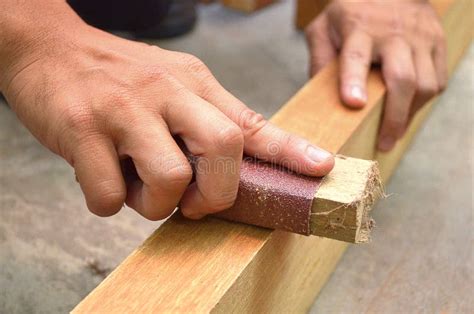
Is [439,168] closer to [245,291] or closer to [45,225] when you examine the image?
[245,291]

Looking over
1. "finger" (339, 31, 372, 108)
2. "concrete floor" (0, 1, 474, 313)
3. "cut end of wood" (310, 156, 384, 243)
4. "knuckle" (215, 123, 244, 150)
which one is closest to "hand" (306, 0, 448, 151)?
"finger" (339, 31, 372, 108)

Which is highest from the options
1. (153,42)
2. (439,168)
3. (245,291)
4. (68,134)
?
(68,134)

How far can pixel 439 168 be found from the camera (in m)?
1.31

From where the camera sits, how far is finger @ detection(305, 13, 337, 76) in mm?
1258

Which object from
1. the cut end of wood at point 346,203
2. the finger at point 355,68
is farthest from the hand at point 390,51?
the cut end of wood at point 346,203

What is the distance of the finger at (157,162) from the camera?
0.67m

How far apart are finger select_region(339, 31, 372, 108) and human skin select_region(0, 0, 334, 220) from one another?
32 centimetres

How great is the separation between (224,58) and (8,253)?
0.97 metres

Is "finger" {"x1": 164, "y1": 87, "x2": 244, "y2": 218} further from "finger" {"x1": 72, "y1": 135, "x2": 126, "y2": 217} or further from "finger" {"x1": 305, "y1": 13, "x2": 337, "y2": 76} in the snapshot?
"finger" {"x1": 305, "y1": 13, "x2": 337, "y2": 76}

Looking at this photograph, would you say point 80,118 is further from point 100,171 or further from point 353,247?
point 353,247

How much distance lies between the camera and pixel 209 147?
2.23 feet

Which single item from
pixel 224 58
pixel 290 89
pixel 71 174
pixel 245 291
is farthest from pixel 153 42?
pixel 245 291

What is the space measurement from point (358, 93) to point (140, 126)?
0.50 meters

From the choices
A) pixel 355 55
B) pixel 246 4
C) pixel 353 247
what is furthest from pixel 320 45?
pixel 246 4
